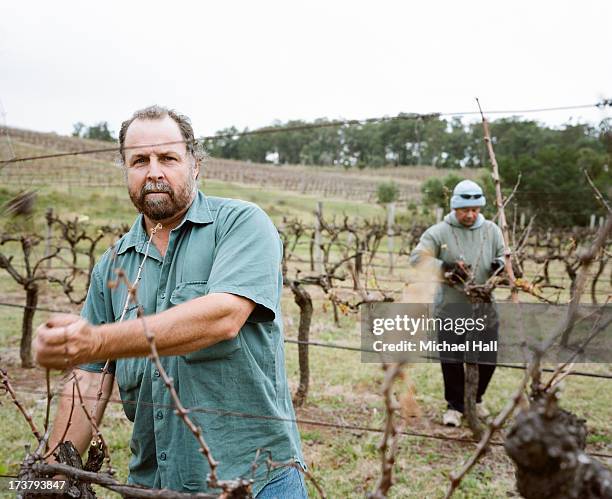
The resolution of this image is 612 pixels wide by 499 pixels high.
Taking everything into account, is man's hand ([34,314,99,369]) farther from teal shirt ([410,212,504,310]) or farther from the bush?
the bush

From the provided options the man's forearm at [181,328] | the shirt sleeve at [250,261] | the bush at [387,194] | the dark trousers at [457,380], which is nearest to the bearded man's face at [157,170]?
the shirt sleeve at [250,261]

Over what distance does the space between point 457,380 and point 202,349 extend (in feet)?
12.5

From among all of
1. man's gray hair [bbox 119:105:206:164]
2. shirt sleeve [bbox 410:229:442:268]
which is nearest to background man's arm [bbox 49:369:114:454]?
man's gray hair [bbox 119:105:206:164]

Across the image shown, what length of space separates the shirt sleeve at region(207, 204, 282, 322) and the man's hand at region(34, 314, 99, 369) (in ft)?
1.27

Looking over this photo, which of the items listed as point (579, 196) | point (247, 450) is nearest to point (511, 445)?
point (247, 450)

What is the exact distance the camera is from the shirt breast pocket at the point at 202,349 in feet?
5.23

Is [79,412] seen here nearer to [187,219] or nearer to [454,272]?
[187,219]

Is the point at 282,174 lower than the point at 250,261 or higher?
higher

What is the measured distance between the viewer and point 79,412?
5.75ft

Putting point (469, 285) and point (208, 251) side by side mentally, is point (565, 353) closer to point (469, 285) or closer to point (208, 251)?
point (469, 285)

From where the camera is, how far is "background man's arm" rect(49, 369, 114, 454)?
166 centimetres

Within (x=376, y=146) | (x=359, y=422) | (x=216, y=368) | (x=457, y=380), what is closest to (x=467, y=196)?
(x=457, y=380)

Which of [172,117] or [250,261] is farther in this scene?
[172,117]

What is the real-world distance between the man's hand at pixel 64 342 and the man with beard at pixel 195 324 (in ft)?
0.86
